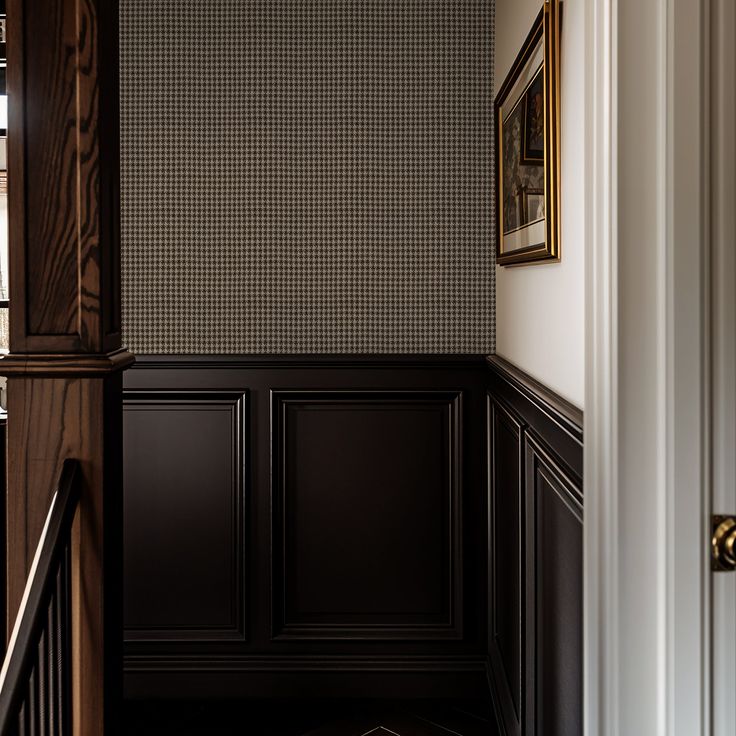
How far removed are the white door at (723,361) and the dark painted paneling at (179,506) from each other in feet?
6.82

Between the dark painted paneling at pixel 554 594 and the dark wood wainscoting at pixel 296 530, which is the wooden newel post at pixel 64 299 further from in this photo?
the dark wood wainscoting at pixel 296 530

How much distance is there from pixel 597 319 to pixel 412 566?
1952 mm

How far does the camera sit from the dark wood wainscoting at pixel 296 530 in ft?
9.98

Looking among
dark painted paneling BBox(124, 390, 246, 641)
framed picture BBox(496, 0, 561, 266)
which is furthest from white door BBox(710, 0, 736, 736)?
dark painted paneling BBox(124, 390, 246, 641)

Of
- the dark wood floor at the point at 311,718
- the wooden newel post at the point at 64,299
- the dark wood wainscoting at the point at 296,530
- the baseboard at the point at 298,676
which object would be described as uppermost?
the wooden newel post at the point at 64,299

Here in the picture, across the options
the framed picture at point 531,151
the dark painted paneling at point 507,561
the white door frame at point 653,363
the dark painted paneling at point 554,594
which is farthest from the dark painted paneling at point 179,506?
the white door frame at point 653,363

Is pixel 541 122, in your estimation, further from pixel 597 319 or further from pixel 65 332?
pixel 65 332

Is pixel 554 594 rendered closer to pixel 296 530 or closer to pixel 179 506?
pixel 296 530

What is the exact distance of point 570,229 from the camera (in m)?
1.59

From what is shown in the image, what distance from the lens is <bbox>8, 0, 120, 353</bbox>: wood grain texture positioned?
1.57m

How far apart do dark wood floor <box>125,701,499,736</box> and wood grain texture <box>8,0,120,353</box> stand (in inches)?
65.8

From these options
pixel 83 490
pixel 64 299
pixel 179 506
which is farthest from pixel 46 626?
pixel 179 506

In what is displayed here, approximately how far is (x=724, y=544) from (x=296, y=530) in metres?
2.05

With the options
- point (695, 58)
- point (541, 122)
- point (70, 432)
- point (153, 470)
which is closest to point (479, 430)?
point (153, 470)
